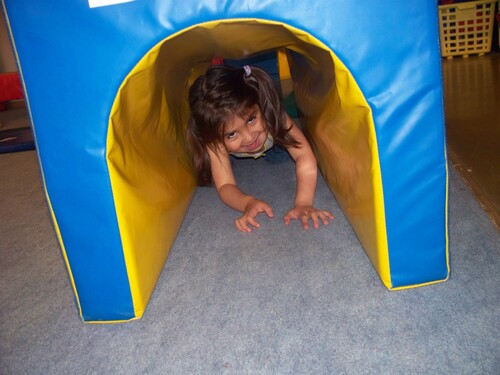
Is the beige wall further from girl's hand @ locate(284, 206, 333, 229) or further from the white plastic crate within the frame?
girl's hand @ locate(284, 206, 333, 229)

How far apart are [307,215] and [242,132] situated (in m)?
0.27

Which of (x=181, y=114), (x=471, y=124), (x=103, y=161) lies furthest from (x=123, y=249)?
(x=471, y=124)

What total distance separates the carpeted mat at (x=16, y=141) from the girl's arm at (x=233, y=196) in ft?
4.10

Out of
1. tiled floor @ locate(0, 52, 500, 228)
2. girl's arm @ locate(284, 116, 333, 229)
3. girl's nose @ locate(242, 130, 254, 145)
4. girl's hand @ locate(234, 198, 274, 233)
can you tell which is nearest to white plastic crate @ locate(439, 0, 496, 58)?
tiled floor @ locate(0, 52, 500, 228)

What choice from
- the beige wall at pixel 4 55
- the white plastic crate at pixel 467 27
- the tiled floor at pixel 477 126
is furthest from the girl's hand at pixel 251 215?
the beige wall at pixel 4 55

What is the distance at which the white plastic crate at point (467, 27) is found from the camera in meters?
2.84

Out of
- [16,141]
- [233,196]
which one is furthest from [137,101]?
[16,141]

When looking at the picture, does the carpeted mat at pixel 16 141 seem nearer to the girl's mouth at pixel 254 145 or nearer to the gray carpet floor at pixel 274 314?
the gray carpet floor at pixel 274 314

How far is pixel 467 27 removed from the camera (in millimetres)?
2920

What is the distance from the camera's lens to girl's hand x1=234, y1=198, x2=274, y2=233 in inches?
40.3

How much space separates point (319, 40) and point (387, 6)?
4.1 inches

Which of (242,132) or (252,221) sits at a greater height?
(242,132)

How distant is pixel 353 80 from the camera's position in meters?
0.65

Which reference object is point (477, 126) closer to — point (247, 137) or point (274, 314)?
point (247, 137)
